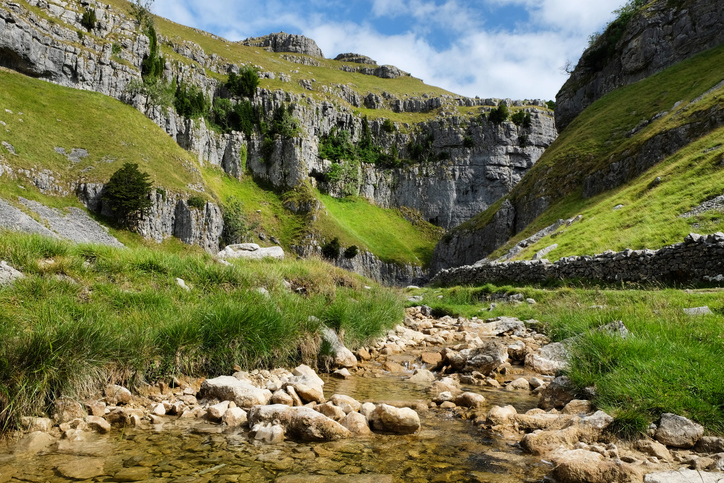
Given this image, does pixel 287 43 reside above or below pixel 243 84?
above

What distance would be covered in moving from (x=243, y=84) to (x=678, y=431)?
98.9m

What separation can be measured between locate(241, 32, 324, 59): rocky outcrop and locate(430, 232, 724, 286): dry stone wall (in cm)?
19295

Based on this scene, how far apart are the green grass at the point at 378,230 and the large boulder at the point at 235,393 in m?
67.1

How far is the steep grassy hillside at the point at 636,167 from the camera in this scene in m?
20.8

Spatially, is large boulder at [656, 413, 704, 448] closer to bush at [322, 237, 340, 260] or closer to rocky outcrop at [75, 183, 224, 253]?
rocky outcrop at [75, 183, 224, 253]

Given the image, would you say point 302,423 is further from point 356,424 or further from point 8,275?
point 8,275

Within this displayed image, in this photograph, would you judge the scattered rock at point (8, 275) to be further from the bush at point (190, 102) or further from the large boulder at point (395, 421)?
the bush at point (190, 102)

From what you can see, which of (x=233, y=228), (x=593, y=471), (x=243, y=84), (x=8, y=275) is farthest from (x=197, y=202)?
(x=593, y=471)

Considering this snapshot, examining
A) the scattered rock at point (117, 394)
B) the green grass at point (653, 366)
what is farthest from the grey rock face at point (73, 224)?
the green grass at point (653, 366)

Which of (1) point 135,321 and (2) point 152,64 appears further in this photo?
(2) point 152,64

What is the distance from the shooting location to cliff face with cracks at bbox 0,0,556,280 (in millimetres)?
61219

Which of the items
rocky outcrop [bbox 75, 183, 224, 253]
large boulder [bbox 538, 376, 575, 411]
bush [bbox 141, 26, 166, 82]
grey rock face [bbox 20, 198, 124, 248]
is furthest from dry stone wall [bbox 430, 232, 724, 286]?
bush [bbox 141, 26, 166, 82]

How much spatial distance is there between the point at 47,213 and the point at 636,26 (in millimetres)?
80268

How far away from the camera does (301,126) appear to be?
90.2 meters
